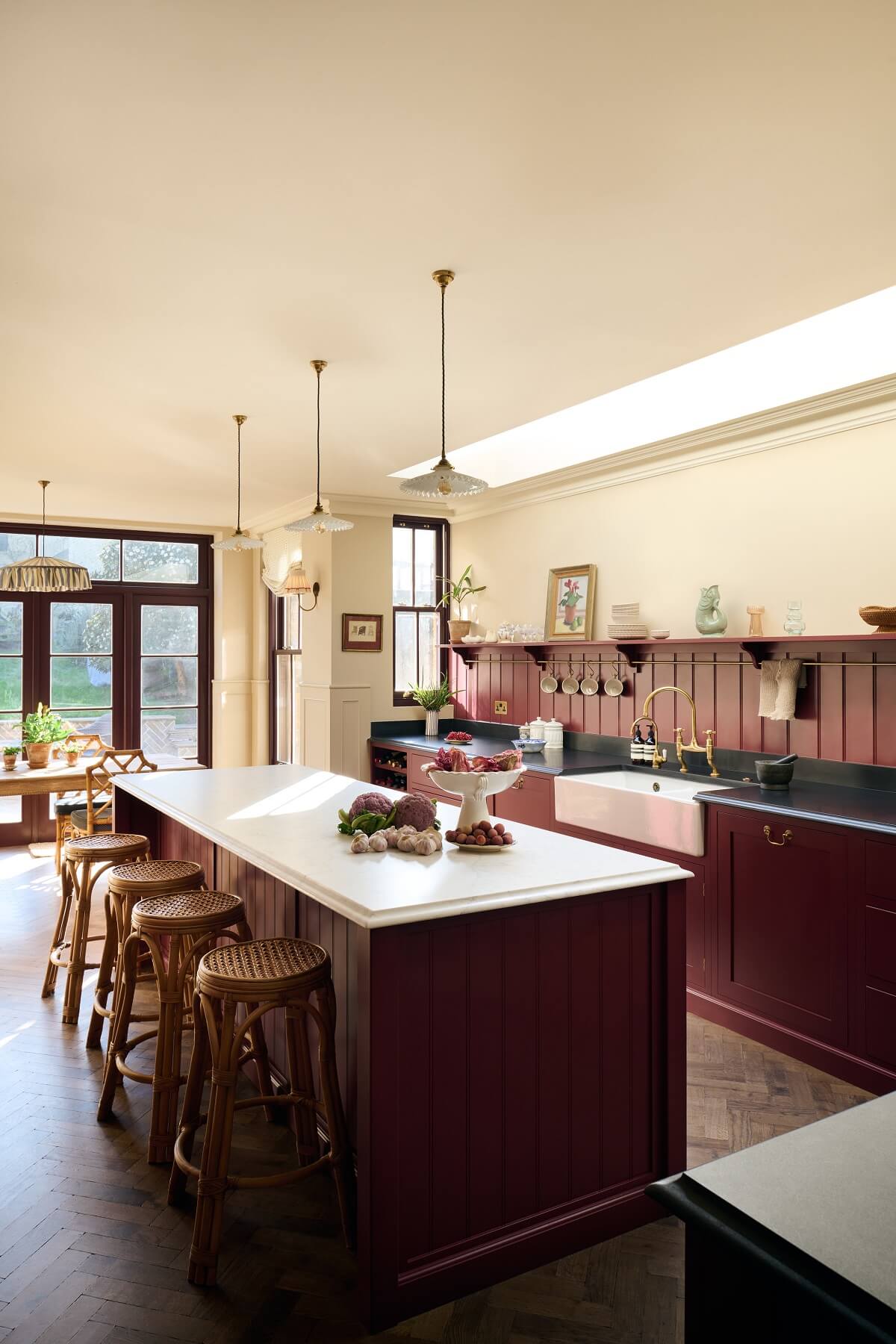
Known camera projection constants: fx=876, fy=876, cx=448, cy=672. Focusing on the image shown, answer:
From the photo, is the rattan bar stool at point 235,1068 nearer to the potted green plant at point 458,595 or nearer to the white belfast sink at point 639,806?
the white belfast sink at point 639,806

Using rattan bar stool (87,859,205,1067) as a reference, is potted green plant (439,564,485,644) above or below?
above

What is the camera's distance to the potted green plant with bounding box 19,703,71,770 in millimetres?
6195

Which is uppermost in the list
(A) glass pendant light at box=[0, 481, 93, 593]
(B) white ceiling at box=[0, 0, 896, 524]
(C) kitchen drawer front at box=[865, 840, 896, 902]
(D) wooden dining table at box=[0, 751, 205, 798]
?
(B) white ceiling at box=[0, 0, 896, 524]

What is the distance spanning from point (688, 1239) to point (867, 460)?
3591 millimetres

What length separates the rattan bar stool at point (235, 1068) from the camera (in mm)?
2062

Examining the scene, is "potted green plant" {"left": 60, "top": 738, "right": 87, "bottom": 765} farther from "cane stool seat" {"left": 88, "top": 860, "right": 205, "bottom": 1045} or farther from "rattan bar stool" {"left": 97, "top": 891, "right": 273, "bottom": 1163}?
"rattan bar stool" {"left": 97, "top": 891, "right": 273, "bottom": 1163}

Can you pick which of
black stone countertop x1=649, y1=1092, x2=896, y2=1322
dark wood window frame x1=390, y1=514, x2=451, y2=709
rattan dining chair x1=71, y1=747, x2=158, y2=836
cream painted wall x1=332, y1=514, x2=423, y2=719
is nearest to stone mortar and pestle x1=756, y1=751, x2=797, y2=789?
black stone countertop x1=649, y1=1092, x2=896, y2=1322

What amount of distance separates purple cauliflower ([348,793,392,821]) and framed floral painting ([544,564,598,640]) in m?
2.84

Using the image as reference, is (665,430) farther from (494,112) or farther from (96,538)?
(96,538)

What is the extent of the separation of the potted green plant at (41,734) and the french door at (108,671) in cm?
40

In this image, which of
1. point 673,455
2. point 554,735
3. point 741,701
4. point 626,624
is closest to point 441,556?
point 554,735

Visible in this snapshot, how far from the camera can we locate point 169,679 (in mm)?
7945

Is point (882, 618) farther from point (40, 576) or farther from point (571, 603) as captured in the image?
point (40, 576)

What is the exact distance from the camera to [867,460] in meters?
3.73
